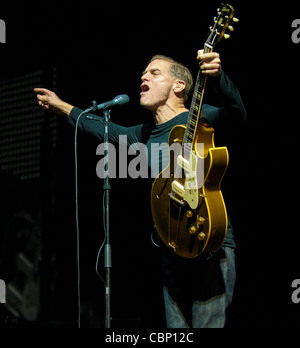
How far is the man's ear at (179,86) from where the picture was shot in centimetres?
295

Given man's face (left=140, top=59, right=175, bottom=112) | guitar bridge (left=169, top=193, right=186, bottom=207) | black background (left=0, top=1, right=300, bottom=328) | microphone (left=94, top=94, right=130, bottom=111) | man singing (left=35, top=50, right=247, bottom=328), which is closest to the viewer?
man singing (left=35, top=50, right=247, bottom=328)

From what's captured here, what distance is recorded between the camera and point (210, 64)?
2189 millimetres

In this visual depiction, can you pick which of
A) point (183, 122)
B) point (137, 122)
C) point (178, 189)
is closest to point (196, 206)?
point (178, 189)

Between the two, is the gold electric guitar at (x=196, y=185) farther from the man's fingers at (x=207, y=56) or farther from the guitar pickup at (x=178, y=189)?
the man's fingers at (x=207, y=56)

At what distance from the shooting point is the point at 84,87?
174 inches

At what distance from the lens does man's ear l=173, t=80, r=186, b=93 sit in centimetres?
295

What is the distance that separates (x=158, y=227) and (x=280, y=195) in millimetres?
1287

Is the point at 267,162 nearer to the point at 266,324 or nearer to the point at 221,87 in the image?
the point at 266,324

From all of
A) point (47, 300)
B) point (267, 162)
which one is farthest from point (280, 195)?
point (47, 300)

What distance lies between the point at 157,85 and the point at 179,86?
5.7 inches

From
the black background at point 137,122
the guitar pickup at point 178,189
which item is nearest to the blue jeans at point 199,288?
the guitar pickup at point 178,189

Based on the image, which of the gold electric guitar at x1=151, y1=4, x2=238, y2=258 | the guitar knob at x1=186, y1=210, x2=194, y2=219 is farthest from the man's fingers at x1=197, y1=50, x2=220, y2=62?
the guitar knob at x1=186, y1=210, x2=194, y2=219

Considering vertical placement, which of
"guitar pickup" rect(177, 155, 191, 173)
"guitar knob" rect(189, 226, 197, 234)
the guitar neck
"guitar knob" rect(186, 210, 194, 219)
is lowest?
"guitar knob" rect(189, 226, 197, 234)

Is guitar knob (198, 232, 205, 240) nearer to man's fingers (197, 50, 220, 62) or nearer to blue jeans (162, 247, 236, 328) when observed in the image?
blue jeans (162, 247, 236, 328)
